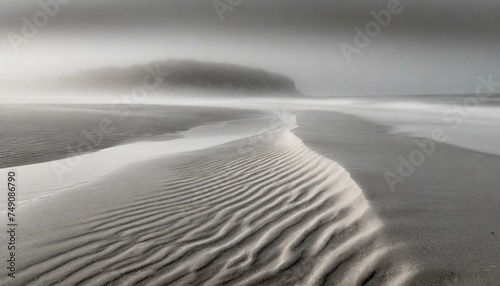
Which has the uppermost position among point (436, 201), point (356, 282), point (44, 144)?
point (436, 201)

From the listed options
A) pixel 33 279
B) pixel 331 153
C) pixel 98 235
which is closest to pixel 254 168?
pixel 331 153

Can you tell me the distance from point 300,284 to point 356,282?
0.44 metres

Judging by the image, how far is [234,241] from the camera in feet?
12.6

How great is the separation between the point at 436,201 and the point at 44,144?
39.0ft

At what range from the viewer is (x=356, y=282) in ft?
9.25

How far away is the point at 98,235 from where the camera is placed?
165 inches

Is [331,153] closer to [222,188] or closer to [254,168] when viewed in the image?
[254,168]

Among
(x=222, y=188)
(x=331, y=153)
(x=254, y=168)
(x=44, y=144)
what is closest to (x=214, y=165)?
(x=254, y=168)

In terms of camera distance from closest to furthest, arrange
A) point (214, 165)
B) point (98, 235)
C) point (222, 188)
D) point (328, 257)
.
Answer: point (328, 257) < point (98, 235) < point (222, 188) < point (214, 165)

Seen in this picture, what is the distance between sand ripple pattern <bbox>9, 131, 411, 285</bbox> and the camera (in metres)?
3.10

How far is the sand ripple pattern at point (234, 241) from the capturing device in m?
3.10

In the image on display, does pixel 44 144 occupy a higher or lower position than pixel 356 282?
lower

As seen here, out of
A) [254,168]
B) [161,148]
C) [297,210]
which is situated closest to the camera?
[297,210]

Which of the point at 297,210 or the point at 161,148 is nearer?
the point at 297,210
